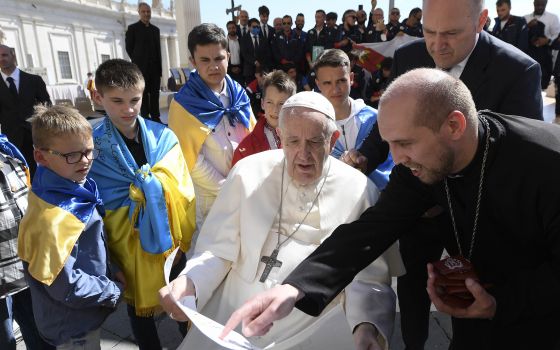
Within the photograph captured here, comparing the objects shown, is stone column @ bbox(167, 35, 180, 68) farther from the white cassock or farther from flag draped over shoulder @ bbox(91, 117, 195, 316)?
the white cassock

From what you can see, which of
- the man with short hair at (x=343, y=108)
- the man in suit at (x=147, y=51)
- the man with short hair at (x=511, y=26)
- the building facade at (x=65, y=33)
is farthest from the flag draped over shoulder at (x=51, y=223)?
the building facade at (x=65, y=33)

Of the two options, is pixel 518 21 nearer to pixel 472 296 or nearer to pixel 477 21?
pixel 477 21

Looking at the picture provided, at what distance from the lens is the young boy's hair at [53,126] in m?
1.96

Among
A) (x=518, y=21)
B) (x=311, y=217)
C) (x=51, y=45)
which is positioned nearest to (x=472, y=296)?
(x=311, y=217)

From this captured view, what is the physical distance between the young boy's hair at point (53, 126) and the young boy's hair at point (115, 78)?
0.43 meters

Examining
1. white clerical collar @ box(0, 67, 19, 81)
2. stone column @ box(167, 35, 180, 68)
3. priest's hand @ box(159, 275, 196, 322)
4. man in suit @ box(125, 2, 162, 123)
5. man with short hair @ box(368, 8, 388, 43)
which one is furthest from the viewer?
stone column @ box(167, 35, 180, 68)

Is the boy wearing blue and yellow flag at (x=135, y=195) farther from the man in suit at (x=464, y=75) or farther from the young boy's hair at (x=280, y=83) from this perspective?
the man in suit at (x=464, y=75)

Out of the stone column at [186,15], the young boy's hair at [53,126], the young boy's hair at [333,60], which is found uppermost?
the stone column at [186,15]

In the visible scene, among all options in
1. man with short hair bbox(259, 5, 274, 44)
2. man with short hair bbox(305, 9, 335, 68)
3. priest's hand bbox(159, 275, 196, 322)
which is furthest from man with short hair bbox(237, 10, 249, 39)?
priest's hand bbox(159, 275, 196, 322)

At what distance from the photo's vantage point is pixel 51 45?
35.7 metres

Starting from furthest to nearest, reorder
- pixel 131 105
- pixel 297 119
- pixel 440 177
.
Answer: pixel 131 105, pixel 297 119, pixel 440 177

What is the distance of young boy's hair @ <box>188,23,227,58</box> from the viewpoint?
3137mm

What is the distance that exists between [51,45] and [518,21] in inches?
1518

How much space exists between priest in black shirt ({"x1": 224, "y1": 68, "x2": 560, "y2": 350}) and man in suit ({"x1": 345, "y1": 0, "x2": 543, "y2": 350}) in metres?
0.26
